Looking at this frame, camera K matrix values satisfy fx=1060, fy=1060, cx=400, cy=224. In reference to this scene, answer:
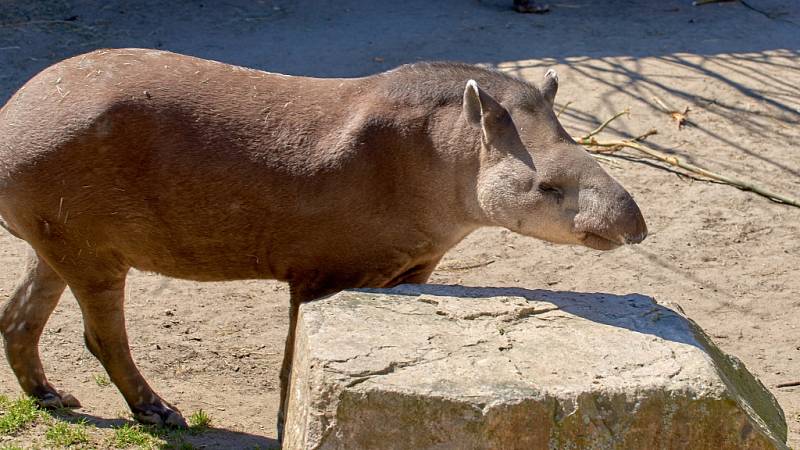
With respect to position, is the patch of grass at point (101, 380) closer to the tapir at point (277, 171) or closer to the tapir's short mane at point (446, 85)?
the tapir at point (277, 171)

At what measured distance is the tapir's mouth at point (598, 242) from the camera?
14.3 ft

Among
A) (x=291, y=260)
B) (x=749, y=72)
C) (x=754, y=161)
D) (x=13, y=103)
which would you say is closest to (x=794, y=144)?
(x=754, y=161)

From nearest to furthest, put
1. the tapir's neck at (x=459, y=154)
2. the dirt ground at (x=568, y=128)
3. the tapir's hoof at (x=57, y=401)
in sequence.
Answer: the tapir's neck at (x=459, y=154) < the tapir's hoof at (x=57, y=401) < the dirt ground at (x=568, y=128)

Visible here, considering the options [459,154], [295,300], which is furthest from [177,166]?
[459,154]

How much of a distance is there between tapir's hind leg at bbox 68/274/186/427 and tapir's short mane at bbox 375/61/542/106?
5.04 ft

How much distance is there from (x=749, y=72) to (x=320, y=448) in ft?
26.4

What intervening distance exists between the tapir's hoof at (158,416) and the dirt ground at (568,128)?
0.19 metres

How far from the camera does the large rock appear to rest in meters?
3.49

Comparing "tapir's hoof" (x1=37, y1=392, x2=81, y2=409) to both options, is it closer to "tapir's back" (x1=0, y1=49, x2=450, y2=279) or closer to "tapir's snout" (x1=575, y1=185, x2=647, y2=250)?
"tapir's back" (x1=0, y1=49, x2=450, y2=279)

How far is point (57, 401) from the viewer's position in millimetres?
5195

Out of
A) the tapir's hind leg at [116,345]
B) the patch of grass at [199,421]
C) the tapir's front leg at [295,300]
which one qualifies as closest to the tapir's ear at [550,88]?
the tapir's front leg at [295,300]

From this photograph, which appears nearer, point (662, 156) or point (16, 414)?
point (16, 414)

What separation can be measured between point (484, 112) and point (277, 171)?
915mm

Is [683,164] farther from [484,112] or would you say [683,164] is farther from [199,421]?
[199,421]
